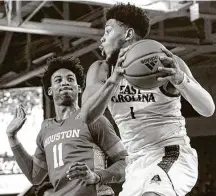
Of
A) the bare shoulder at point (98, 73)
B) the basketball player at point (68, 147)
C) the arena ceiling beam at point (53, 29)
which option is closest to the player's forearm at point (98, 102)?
the bare shoulder at point (98, 73)

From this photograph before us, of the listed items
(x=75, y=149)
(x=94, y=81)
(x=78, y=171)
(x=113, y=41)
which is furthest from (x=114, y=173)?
(x=113, y=41)

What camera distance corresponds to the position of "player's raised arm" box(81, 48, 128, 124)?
3396 mm

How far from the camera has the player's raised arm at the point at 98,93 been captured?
3.40 meters

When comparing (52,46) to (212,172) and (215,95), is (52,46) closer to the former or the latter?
(215,95)

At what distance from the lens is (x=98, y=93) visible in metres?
3.44

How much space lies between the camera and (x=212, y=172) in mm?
12836

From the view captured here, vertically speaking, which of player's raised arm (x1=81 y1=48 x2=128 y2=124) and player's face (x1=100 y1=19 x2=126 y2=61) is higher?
player's face (x1=100 y1=19 x2=126 y2=61)

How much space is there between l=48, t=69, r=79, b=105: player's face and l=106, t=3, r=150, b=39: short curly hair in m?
0.79

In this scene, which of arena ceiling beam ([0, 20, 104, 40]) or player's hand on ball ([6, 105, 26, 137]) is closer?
player's hand on ball ([6, 105, 26, 137])

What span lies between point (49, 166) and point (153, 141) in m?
0.92

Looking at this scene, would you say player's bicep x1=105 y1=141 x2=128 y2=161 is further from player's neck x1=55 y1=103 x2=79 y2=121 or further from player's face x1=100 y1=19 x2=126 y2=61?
player's face x1=100 y1=19 x2=126 y2=61

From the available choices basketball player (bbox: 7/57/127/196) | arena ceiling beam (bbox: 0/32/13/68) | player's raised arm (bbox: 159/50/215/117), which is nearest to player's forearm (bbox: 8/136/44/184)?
basketball player (bbox: 7/57/127/196)

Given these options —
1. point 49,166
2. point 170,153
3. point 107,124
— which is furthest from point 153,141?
point 49,166

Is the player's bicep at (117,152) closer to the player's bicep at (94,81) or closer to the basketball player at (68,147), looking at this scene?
the basketball player at (68,147)
